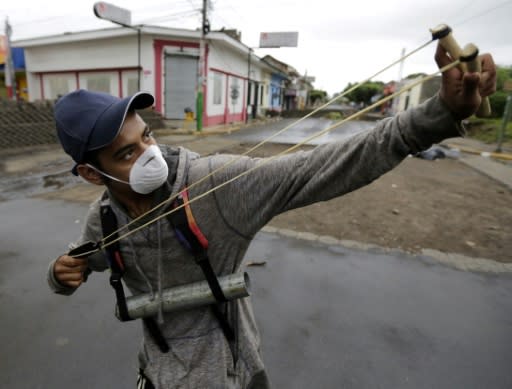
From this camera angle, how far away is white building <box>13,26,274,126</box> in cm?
1586

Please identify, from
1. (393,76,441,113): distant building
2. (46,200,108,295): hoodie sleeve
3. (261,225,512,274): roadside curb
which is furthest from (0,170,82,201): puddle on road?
(393,76,441,113): distant building

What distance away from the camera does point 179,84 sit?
1644 centimetres

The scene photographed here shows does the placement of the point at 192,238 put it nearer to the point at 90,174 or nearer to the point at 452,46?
the point at 90,174

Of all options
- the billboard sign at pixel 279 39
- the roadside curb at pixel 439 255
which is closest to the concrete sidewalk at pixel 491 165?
the roadside curb at pixel 439 255

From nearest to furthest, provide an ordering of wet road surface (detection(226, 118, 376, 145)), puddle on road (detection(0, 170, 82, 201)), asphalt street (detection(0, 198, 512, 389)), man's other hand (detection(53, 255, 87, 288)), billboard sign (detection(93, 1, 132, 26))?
man's other hand (detection(53, 255, 87, 288))
asphalt street (detection(0, 198, 512, 389))
puddle on road (detection(0, 170, 82, 201))
wet road surface (detection(226, 118, 376, 145))
billboard sign (detection(93, 1, 132, 26))

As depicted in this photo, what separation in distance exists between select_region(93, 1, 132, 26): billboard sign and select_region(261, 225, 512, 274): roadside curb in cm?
1383

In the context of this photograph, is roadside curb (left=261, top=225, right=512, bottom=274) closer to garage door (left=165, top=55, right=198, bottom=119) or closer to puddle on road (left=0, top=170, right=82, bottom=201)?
puddle on road (left=0, top=170, right=82, bottom=201)

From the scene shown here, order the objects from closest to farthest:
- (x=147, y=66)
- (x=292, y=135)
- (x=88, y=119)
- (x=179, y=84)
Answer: (x=88, y=119) → (x=292, y=135) → (x=147, y=66) → (x=179, y=84)

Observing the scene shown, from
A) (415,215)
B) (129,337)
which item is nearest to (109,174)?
(129,337)

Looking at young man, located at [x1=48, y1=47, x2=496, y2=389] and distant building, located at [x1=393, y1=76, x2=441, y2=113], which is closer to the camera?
young man, located at [x1=48, y1=47, x2=496, y2=389]

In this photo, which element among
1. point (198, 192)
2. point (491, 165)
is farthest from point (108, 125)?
point (491, 165)

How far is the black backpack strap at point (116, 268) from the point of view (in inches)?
49.9

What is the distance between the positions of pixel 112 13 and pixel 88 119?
1602 cm

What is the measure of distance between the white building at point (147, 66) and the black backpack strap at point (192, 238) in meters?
15.8
